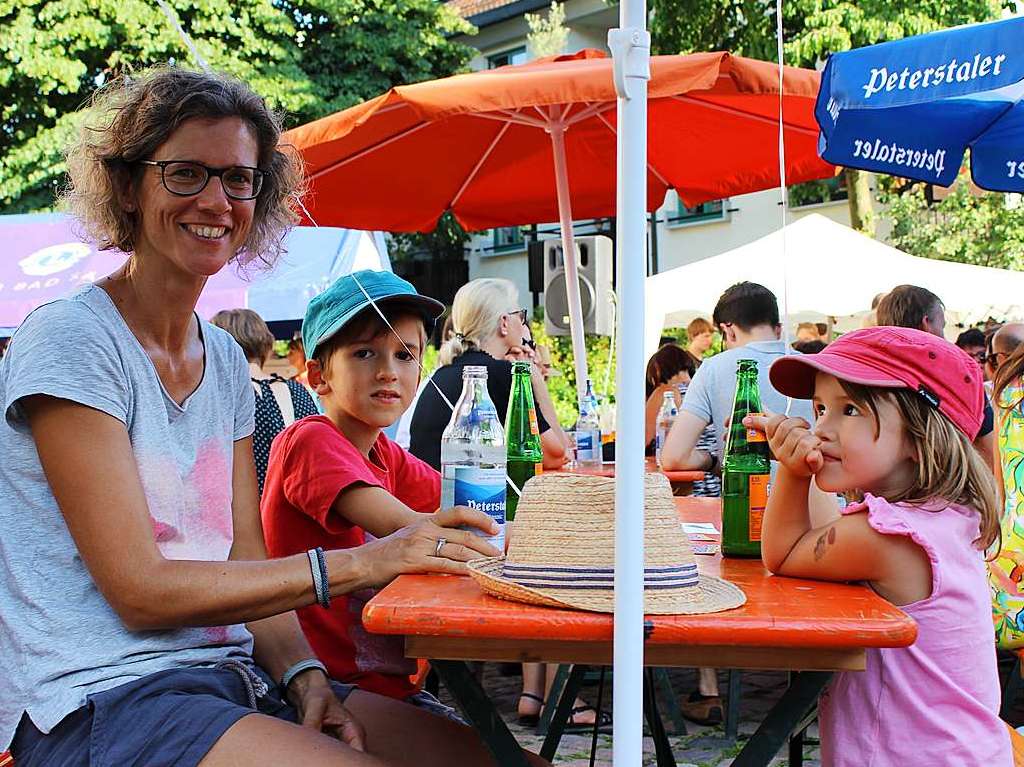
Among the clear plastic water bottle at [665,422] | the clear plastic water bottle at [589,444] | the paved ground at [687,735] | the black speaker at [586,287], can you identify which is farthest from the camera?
the black speaker at [586,287]

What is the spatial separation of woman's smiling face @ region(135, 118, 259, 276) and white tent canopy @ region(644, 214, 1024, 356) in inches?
385

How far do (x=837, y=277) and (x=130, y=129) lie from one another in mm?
10625

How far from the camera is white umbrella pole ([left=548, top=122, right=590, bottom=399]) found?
19.4ft

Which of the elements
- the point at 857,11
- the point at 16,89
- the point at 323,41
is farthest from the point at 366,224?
the point at 323,41

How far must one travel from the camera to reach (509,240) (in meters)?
27.7

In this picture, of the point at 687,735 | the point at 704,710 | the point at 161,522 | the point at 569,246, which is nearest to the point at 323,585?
the point at 161,522

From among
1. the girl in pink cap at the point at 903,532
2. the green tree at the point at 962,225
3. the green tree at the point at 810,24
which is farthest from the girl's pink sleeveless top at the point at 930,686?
the green tree at the point at 962,225

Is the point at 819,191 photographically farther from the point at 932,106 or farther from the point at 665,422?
the point at 665,422

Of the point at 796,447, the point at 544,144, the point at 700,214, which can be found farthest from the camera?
the point at 700,214

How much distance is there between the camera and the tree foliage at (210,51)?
57.1 ft

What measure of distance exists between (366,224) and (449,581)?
515 centimetres

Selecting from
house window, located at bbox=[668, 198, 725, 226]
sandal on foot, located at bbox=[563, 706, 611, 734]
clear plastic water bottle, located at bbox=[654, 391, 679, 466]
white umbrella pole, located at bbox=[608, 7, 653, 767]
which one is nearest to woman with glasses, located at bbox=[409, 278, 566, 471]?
clear plastic water bottle, located at bbox=[654, 391, 679, 466]

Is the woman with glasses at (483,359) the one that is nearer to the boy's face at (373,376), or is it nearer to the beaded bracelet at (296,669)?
the boy's face at (373,376)

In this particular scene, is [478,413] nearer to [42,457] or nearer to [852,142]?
[42,457]
